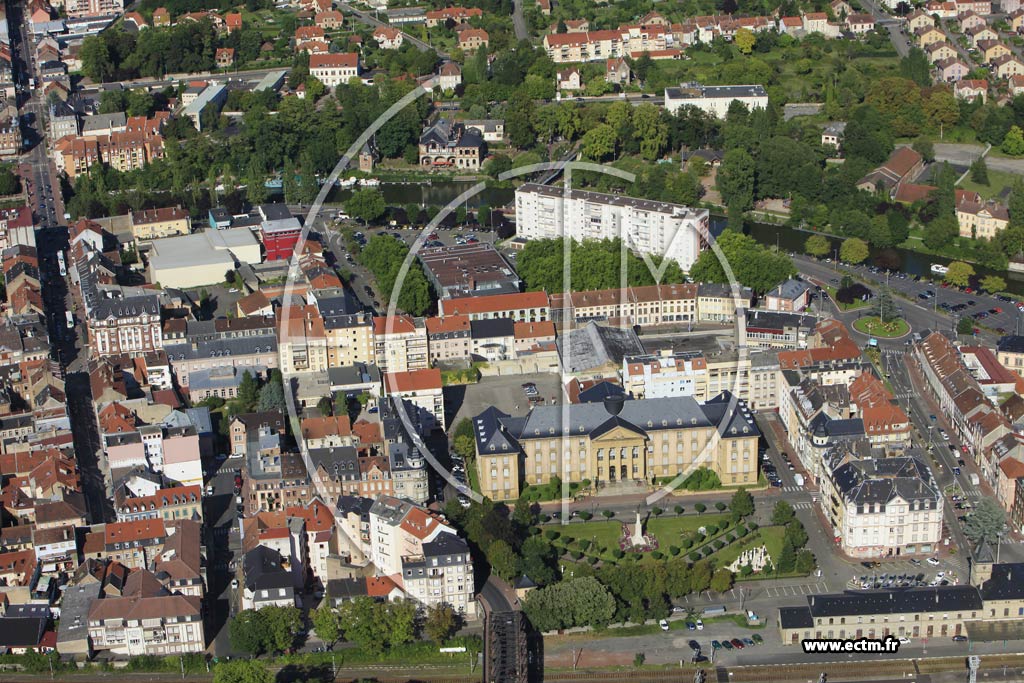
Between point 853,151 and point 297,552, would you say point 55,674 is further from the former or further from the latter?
point 853,151

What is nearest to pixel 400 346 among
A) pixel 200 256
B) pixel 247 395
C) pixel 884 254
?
pixel 247 395

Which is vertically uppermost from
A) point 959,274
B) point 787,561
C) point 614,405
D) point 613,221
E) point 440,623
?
point 613,221

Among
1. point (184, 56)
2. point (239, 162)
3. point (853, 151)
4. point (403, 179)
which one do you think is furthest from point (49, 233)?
point (853, 151)

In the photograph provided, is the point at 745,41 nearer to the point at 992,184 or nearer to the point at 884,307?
the point at 992,184

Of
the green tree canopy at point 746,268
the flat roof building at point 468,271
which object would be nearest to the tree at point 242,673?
the flat roof building at point 468,271

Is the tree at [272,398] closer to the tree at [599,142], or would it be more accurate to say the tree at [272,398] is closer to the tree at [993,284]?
the tree at [993,284]

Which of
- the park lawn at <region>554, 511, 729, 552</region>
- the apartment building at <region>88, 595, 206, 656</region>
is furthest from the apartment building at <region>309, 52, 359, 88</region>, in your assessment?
the apartment building at <region>88, 595, 206, 656</region>
